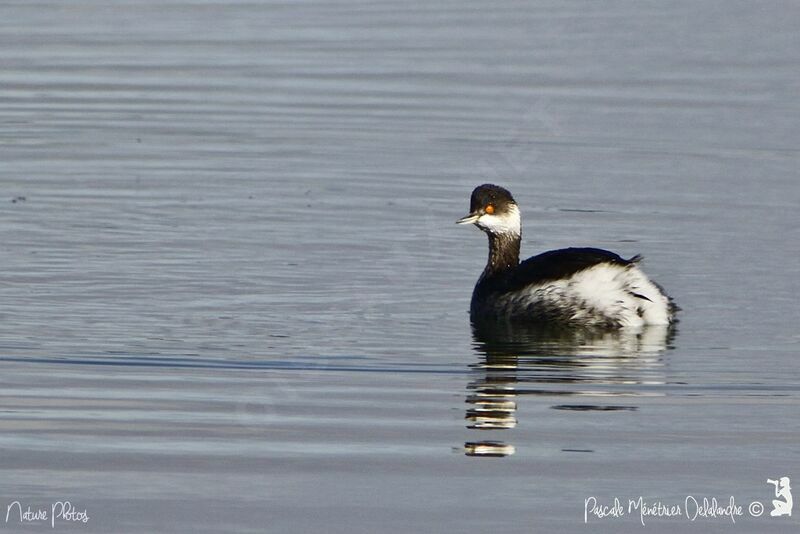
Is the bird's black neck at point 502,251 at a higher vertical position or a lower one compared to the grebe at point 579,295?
higher

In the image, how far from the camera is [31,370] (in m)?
9.20

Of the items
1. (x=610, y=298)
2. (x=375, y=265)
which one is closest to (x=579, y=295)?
(x=610, y=298)

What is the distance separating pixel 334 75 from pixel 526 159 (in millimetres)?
4413

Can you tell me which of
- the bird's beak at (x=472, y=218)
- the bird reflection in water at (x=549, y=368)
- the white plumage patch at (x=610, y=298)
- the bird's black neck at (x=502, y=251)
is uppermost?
the bird's beak at (x=472, y=218)

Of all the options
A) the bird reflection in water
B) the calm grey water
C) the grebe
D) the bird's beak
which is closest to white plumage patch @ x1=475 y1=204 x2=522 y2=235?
the bird's beak

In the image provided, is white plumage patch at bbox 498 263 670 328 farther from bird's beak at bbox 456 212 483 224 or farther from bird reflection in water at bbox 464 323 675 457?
bird's beak at bbox 456 212 483 224

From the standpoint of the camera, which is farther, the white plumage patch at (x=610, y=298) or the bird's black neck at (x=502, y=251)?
the bird's black neck at (x=502, y=251)

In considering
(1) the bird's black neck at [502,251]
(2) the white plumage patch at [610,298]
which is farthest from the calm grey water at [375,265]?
(1) the bird's black neck at [502,251]

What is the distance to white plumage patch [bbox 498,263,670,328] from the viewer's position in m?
10.8

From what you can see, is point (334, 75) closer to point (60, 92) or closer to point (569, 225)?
point (60, 92)

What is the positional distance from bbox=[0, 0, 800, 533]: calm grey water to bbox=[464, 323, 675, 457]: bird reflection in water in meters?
0.03

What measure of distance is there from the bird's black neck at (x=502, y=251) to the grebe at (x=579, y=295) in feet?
2.61

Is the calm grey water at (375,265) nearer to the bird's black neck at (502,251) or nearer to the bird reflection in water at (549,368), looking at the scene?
the bird reflection in water at (549,368)

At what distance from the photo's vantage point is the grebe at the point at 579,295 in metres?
10.8
